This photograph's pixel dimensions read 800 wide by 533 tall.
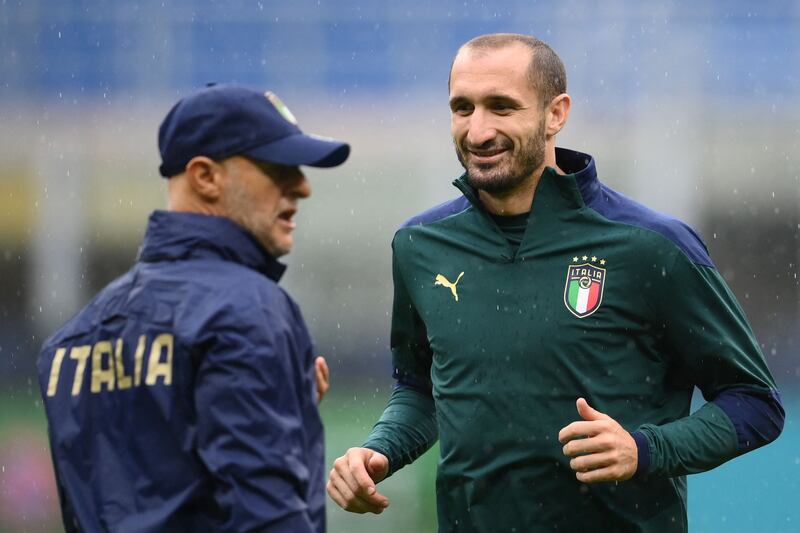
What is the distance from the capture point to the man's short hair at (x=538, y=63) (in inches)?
147

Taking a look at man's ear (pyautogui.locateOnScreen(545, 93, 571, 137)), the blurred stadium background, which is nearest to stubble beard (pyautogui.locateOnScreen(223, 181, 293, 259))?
man's ear (pyautogui.locateOnScreen(545, 93, 571, 137))

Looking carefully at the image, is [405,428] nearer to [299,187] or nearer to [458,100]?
[458,100]

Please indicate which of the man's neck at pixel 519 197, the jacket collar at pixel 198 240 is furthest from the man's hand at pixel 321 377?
the man's neck at pixel 519 197

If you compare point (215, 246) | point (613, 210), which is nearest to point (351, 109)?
point (613, 210)

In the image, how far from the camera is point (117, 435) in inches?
97.6

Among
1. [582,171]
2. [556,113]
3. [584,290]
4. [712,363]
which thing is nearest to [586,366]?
[584,290]

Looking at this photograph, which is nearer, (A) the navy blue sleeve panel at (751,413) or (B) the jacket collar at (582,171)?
(A) the navy blue sleeve panel at (751,413)

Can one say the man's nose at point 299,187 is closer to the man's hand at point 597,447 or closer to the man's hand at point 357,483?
the man's hand at point 597,447

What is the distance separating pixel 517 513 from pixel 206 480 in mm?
1277

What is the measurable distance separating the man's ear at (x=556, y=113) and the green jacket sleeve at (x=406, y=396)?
0.58 meters

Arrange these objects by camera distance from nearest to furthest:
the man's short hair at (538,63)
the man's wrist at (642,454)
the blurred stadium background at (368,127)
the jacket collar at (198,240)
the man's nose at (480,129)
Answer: the jacket collar at (198,240) < the man's wrist at (642,454) < the man's nose at (480,129) < the man's short hair at (538,63) < the blurred stadium background at (368,127)

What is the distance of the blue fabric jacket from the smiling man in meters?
1.06

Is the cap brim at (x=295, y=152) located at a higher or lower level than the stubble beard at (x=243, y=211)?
higher

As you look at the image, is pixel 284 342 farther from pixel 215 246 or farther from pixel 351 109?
pixel 351 109
